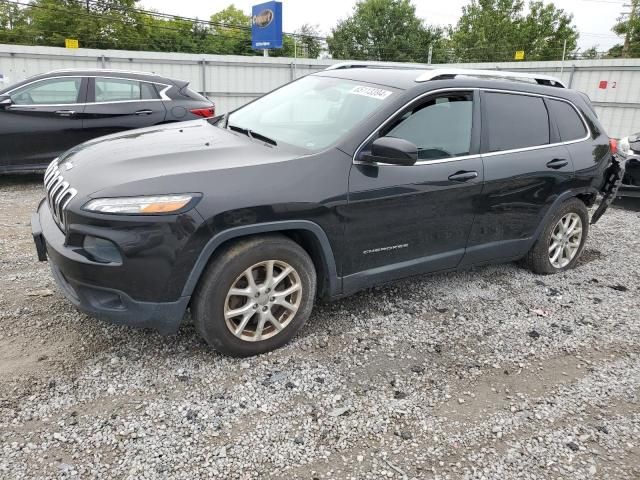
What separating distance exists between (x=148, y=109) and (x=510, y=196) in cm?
554

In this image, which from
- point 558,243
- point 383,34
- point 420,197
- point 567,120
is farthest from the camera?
point 383,34

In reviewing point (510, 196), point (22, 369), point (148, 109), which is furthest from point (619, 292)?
point (148, 109)

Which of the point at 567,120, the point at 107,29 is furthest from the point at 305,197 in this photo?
the point at 107,29

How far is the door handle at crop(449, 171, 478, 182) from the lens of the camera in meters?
3.64

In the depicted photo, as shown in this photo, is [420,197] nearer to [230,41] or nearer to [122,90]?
[122,90]

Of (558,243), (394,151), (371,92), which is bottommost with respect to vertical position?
(558,243)

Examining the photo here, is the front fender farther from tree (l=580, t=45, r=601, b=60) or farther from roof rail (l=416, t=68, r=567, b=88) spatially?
tree (l=580, t=45, r=601, b=60)

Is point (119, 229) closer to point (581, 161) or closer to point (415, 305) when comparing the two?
point (415, 305)

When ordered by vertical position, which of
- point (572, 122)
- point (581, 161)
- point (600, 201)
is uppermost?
point (572, 122)

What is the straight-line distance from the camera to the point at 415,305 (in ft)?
13.1

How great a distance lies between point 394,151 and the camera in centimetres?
310

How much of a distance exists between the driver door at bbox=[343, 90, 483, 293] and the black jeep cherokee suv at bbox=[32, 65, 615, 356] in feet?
0.04

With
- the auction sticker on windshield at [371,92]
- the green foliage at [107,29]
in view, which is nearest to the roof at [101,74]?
the auction sticker on windshield at [371,92]

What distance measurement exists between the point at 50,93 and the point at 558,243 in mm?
6643
